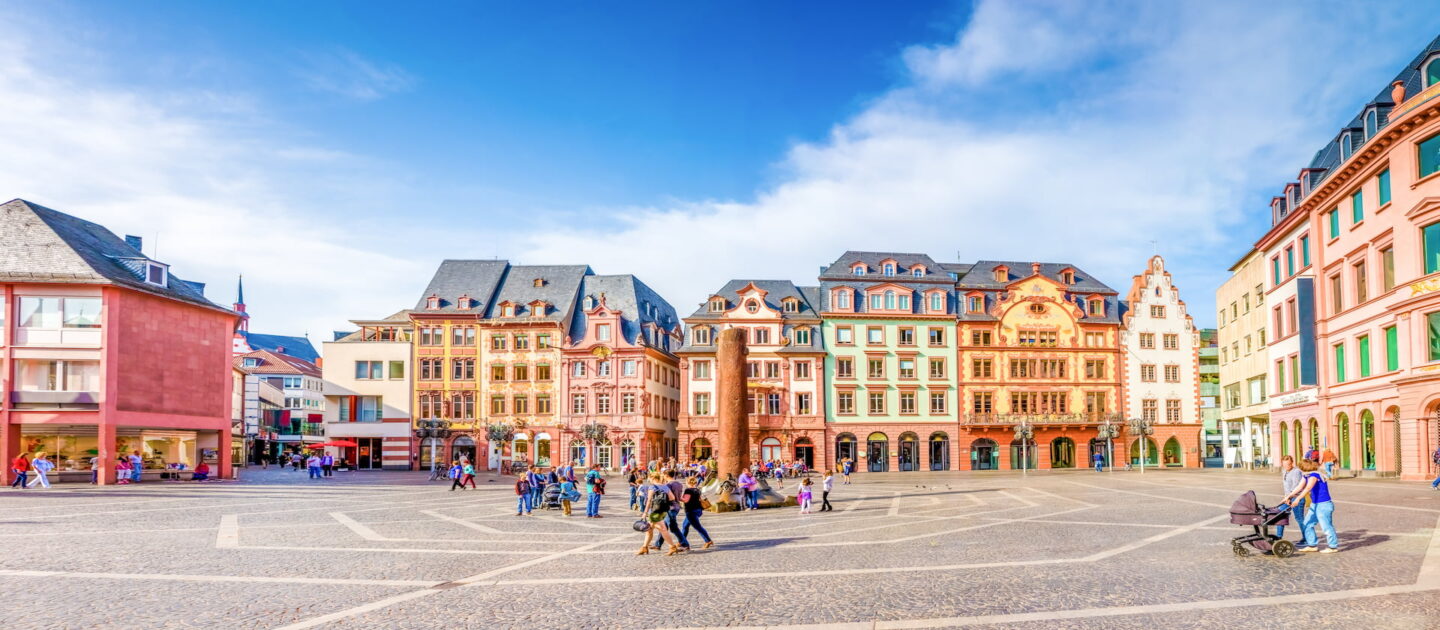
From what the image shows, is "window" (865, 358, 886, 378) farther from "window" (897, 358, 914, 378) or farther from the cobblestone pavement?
the cobblestone pavement

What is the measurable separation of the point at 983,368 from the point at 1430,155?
37.1 metres

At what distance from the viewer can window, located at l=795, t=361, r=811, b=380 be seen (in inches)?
2844

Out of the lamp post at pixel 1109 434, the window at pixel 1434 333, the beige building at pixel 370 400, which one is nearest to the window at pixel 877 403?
the lamp post at pixel 1109 434

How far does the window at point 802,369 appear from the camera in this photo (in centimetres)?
7225

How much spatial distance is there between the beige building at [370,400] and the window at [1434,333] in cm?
5915

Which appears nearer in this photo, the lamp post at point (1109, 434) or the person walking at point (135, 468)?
the person walking at point (135, 468)

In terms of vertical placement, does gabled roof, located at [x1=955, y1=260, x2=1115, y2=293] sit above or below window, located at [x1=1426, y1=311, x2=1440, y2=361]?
above

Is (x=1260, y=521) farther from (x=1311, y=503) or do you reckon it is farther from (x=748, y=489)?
(x=748, y=489)

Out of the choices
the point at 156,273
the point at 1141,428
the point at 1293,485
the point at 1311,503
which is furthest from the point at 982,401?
the point at 1311,503

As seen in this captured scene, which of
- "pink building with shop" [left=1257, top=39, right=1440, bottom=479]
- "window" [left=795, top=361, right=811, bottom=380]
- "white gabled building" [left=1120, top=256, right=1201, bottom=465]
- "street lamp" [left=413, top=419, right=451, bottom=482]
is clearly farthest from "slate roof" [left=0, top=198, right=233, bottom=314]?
"white gabled building" [left=1120, top=256, right=1201, bottom=465]

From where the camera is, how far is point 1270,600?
13.0m

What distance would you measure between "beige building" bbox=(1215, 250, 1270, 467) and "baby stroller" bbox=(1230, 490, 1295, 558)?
4697 centimetres

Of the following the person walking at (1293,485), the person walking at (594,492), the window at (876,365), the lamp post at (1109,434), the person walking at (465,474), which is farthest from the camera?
the window at (876,365)

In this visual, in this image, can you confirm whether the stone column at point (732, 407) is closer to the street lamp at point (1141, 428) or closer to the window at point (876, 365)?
the window at point (876, 365)
